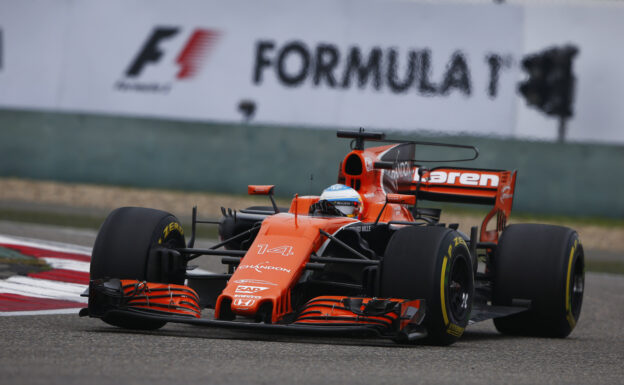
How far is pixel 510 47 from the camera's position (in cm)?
2580

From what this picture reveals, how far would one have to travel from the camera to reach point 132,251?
793cm

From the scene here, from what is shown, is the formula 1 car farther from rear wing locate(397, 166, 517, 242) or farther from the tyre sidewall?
rear wing locate(397, 166, 517, 242)

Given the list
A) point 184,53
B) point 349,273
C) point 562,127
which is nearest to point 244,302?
point 349,273

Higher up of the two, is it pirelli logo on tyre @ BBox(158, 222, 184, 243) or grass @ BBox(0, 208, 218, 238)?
pirelli logo on tyre @ BBox(158, 222, 184, 243)

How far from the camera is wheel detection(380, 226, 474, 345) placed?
740cm

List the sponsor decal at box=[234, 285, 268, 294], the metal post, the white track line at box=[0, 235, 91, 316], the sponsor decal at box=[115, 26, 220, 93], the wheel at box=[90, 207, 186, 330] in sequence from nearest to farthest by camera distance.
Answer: the sponsor decal at box=[234, 285, 268, 294], the wheel at box=[90, 207, 186, 330], the white track line at box=[0, 235, 91, 316], the metal post, the sponsor decal at box=[115, 26, 220, 93]

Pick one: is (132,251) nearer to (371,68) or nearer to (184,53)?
(371,68)

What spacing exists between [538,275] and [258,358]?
3.52 metres

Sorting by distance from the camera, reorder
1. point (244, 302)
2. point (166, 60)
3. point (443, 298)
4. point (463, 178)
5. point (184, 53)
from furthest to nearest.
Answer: point (166, 60), point (184, 53), point (463, 178), point (443, 298), point (244, 302)

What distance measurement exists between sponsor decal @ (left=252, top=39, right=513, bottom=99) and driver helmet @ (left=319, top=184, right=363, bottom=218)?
1683 centimetres

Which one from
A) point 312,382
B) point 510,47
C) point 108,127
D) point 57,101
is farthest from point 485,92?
point 312,382

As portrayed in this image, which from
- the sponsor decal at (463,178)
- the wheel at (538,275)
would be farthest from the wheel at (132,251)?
the sponsor decal at (463,178)

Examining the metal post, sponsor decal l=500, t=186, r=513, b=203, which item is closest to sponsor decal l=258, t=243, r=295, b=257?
sponsor decal l=500, t=186, r=513, b=203

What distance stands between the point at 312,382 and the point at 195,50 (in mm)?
22187
